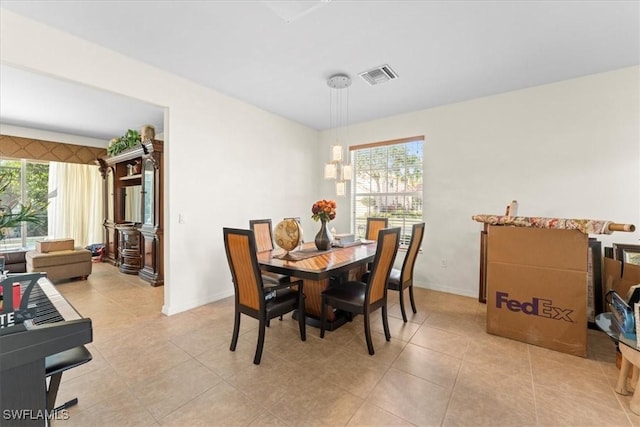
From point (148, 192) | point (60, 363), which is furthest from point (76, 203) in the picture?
point (60, 363)

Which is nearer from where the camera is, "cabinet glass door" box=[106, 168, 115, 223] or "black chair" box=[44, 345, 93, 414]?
"black chair" box=[44, 345, 93, 414]

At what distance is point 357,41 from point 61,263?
510 cm

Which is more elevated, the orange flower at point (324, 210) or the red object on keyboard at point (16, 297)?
the orange flower at point (324, 210)

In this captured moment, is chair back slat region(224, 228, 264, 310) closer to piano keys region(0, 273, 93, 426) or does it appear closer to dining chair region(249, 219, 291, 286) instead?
dining chair region(249, 219, 291, 286)

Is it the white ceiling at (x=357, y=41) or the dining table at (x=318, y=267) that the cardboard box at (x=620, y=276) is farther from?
the dining table at (x=318, y=267)

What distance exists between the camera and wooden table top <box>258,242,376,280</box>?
2.03 metres

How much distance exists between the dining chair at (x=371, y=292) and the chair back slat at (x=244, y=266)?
631 mm

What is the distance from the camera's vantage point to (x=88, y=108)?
4012mm

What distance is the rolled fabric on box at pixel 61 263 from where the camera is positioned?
3.91m

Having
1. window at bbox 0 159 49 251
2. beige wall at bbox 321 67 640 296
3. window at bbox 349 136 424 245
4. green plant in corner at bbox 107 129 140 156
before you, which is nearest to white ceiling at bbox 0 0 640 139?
beige wall at bbox 321 67 640 296

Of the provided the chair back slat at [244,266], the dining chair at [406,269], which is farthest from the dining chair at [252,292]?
the dining chair at [406,269]

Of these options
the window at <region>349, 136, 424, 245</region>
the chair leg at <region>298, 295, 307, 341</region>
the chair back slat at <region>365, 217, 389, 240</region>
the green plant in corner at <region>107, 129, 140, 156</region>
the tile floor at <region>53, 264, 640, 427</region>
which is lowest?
the tile floor at <region>53, 264, 640, 427</region>

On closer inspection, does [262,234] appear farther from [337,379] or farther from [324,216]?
[337,379]

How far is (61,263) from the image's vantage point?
406cm
